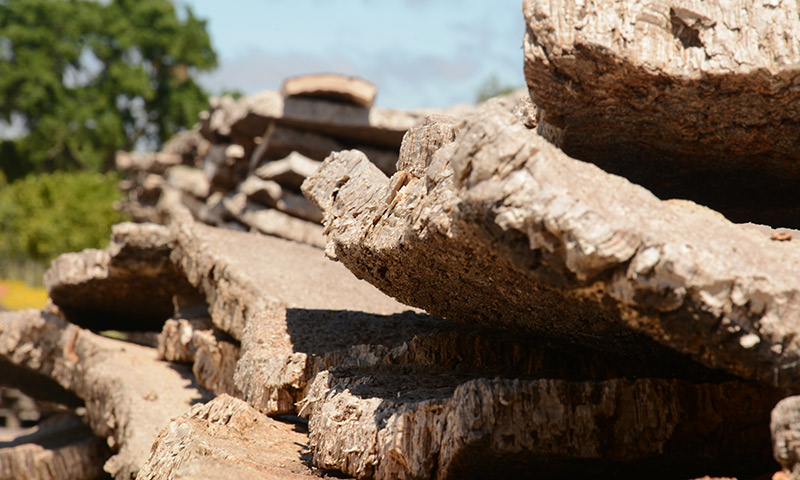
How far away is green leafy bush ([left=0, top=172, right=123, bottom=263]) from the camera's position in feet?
87.4

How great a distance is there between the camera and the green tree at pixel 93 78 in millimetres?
39500

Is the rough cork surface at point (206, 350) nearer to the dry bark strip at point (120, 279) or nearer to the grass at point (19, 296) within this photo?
the dry bark strip at point (120, 279)

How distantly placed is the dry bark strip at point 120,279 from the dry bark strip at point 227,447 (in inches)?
136

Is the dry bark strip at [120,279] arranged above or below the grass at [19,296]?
below

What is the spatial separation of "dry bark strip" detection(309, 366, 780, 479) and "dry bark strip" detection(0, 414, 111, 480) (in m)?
5.38

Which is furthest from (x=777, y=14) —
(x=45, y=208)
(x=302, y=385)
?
(x=45, y=208)

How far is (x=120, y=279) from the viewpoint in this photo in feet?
24.2

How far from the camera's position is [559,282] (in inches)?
94.8

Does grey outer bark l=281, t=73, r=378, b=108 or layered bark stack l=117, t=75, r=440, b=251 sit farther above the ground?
grey outer bark l=281, t=73, r=378, b=108

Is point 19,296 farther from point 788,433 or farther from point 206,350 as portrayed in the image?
point 788,433

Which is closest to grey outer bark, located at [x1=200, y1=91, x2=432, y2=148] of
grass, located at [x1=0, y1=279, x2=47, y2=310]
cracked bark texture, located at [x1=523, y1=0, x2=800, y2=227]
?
cracked bark texture, located at [x1=523, y1=0, x2=800, y2=227]

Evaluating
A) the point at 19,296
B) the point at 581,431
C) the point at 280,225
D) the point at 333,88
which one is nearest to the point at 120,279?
the point at 280,225

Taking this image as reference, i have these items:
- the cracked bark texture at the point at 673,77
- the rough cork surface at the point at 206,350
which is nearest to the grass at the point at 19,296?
the rough cork surface at the point at 206,350

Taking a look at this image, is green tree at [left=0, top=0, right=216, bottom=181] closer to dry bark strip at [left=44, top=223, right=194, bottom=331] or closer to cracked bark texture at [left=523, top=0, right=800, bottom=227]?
dry bark strip at [left=44, top=223, right=194, bottom=331]
